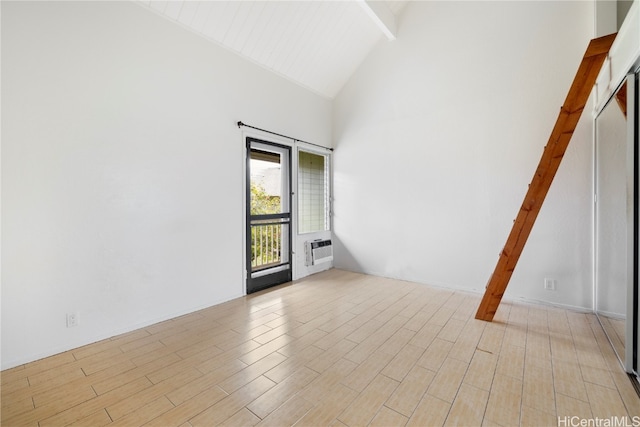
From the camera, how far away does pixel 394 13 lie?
4.18 metres

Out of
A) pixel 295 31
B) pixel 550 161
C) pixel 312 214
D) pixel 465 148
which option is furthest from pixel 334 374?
pixel 295 31

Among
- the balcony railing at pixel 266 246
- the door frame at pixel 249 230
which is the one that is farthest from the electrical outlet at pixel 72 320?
the balcony railing at pixel 266 246

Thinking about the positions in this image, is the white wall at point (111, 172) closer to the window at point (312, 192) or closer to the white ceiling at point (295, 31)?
the white ceiling at point (295, 31)

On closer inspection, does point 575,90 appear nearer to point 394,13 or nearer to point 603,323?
point 603,323

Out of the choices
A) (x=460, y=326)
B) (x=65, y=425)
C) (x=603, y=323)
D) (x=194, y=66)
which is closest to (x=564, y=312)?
(x=603, y=323)

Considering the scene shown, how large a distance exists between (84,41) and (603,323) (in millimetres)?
5418

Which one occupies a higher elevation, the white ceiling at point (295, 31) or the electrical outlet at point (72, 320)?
the white ceiling at point (295, 31)

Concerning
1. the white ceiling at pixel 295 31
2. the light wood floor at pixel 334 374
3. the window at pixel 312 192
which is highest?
the white ceiling at pixel 295 31

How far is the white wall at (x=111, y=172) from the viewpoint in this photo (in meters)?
2.12

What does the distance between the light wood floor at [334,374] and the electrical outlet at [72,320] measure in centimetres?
21

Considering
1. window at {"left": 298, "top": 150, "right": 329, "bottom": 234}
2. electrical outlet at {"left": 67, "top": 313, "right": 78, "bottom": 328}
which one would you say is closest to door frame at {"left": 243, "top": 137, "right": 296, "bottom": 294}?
window at {"left": 298, "top": 150, "right": 329, "bottom": 234}

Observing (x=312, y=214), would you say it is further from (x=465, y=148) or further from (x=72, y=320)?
(x=72, y=320)

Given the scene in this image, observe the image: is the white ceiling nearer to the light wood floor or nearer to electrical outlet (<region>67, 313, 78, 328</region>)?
electrical outlet (<region>67, 313, 78, 328</region>)

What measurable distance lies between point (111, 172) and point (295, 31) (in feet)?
9.44
